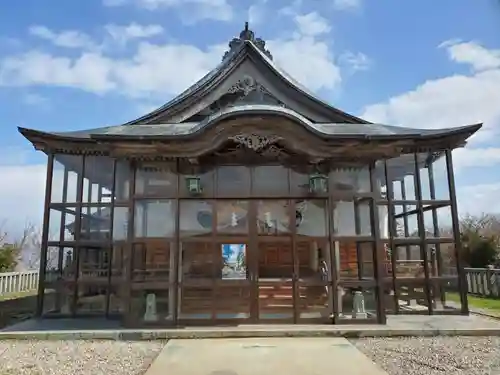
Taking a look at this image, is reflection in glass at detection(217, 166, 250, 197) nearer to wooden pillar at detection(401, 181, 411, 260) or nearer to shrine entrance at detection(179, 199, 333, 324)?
shrine entrance at detection(179, 199, 333, 324)

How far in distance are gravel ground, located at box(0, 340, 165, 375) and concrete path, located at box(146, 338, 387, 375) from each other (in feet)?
0.99

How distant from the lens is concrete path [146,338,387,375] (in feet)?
15.4

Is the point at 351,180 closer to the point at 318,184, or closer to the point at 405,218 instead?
the point at 318,184

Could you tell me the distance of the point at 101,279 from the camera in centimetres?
805

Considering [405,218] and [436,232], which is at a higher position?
[405,218]

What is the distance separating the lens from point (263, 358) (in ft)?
17.0

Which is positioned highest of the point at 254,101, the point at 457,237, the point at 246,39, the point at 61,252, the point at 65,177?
the point at 246,39

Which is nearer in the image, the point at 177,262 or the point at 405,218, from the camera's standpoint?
the point at 177,262

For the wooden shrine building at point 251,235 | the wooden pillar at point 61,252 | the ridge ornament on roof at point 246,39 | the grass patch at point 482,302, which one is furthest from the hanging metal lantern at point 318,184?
the wooden pillar at point 61,252

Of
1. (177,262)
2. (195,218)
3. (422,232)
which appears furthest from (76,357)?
(422,232)

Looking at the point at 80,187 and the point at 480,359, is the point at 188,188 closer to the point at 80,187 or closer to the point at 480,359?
the point at 80,187

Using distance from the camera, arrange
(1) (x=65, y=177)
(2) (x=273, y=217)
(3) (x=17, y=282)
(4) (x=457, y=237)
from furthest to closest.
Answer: (3) (x=17, y=282), (1) (x=65, y=177), (4) (x=457, y=237), (2) (x=273, y=217)

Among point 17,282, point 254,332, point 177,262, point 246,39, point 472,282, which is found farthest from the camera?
point 17,282

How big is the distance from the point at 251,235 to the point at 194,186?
1.34m
